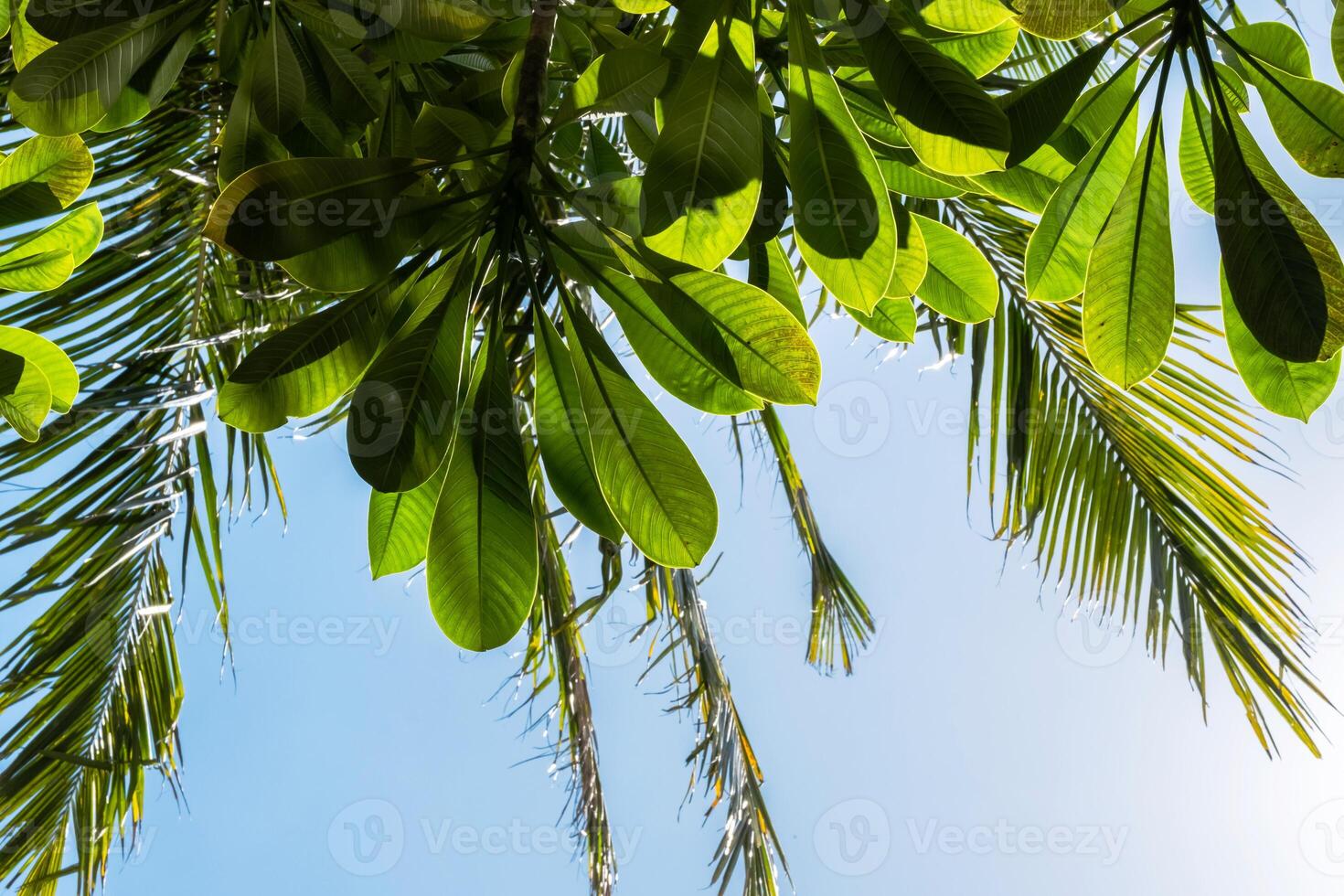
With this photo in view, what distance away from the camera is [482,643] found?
1.94 ft

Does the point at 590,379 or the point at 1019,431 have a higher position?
the point at 1019,431

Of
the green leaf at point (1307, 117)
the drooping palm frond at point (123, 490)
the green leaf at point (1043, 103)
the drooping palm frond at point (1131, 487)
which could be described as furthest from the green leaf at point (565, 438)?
the drooping palm frond at point (1131, 487)

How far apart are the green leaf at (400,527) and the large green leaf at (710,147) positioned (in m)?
0.27

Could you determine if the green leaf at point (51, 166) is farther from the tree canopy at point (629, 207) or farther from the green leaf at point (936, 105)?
the green leaf at point (936, 105)

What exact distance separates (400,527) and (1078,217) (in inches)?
21.4

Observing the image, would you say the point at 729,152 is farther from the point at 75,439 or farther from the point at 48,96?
the point at 75,439

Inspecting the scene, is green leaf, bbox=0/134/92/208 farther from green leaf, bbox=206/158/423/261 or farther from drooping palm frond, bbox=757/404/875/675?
drooping palm frond, bbox=757/404/875/675

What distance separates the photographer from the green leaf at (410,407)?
53cm

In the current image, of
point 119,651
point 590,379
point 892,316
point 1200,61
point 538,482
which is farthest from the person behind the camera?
point 538,482

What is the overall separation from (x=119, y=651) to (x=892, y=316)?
1.42m

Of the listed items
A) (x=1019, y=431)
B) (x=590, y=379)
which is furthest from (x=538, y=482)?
(x=590, y=379)

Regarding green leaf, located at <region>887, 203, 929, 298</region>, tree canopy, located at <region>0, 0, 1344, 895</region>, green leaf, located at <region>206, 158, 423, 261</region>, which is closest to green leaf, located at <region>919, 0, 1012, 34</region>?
tree canopy, located at <region>0, 0, 1344, 895</region>

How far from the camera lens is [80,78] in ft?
1.94

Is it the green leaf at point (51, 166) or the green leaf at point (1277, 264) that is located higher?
the green leaf at point (51, 166)
